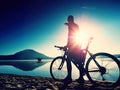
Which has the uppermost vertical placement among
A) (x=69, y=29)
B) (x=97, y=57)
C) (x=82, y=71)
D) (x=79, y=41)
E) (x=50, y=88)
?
(x=69, y=29)

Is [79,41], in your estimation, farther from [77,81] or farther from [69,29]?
[77,81]

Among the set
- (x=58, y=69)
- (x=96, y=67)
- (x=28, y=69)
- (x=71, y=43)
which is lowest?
(x=28, y=69)

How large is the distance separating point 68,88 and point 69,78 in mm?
1381

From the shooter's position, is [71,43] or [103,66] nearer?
[103,66]

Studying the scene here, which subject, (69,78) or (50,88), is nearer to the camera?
(50,88)

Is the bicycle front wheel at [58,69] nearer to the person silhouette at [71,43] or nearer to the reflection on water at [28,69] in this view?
the person silhouette at [71,43]

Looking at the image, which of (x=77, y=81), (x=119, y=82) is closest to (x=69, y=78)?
(x=77, y=81)

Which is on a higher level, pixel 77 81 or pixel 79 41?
pixel 79 41

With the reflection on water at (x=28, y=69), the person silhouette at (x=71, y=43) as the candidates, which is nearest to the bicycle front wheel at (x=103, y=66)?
the person silhouette at (x=71, y=43)

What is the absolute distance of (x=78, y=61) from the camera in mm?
7559

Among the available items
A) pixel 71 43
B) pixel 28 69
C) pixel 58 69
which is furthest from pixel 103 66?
pixel 28 69

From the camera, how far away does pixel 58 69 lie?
9.25m

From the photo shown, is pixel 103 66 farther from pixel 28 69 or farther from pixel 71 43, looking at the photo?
pixel 28 69

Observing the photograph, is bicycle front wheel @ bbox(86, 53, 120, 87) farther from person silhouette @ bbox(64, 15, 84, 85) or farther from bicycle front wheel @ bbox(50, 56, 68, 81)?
bicycle front wheel @ bbox(50, 56, 68, 81)
